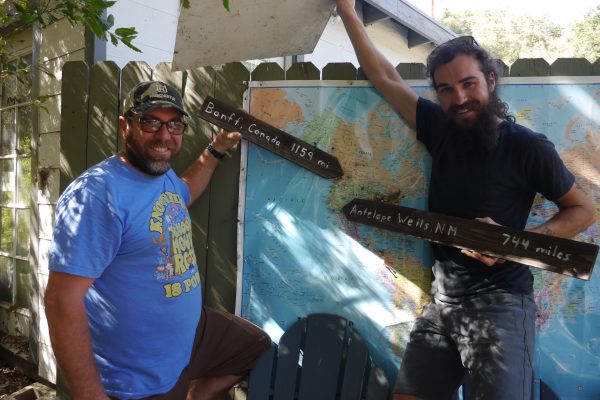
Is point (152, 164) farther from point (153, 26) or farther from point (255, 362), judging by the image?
point (153, 26)

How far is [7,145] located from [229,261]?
3.21m

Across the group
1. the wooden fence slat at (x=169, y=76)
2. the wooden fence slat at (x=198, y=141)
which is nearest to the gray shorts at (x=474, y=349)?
the wooden fence slat at (x=198, y=141)

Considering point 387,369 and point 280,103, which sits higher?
point 280,103

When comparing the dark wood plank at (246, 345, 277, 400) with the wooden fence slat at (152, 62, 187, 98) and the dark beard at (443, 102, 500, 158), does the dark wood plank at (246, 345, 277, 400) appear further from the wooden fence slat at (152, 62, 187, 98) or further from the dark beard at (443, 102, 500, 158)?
the wooden fence slat at (152, 62, 187, 98)

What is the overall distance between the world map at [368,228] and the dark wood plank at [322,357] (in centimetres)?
9

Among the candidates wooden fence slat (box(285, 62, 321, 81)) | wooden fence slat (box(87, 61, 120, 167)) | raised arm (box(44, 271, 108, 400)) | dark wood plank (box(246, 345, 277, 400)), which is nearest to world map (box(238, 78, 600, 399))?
wooden fence slat (box(285, 62, 321, 81))

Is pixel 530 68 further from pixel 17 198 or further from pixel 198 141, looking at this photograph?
pixel 17 198

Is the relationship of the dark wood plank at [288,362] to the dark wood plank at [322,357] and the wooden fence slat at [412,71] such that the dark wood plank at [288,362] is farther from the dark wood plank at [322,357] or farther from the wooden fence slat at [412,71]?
the wooden fence slat at [412,71]

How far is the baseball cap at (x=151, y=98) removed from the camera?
7.07ft

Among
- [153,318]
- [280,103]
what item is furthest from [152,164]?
[280,103]

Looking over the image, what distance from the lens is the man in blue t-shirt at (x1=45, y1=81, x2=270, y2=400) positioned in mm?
1825

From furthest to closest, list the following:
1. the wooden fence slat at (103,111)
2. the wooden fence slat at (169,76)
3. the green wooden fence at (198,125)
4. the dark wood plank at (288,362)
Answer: the wooden fence slat at (103,111), the wooden fence slat at (169,76), the green wooden fence at (198,125), the dark wood plank at (288,362)

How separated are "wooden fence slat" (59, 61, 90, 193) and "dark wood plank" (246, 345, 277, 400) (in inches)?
67.2

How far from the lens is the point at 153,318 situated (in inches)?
81.8
